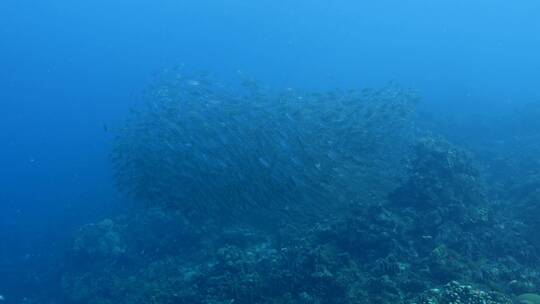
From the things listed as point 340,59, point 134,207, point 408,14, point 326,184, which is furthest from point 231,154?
point 408,14

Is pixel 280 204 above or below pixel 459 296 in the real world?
above

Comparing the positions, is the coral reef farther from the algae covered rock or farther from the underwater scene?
the algae covered rock

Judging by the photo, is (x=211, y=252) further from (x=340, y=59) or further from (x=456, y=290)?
(x=340, y=59)

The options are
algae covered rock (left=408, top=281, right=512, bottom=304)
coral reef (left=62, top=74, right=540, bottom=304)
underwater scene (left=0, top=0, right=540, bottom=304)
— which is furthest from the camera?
underwater scene (left=0, top=0, right=540, bottom=304)

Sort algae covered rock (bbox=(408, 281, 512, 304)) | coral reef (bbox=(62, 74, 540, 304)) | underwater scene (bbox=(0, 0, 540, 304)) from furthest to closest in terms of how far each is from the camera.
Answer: underwater scene (bbox=(0, 0, 540, 304)) < coral reef (bbox=(62, 74, 540, 304)) < algae covered rock (bbox=(408, 281, 512, 304))

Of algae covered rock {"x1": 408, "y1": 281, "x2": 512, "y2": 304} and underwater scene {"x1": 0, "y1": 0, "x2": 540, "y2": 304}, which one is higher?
underwater scene {"x1": 0, "y1": 0, "x2": 540, "y2": 304}

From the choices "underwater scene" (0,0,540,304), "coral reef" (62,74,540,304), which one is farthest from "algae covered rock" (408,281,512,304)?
"coral reef" (62,74,540,304)

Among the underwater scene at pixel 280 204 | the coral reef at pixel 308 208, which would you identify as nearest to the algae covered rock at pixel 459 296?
the underwater scene at pixel 280 204

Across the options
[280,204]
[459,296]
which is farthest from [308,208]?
[459,296]

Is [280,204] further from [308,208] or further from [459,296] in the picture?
[459,296]

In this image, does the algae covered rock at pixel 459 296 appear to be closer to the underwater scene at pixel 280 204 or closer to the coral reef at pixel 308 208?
the underwater scene at pixel 280 204

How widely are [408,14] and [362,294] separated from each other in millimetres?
115970

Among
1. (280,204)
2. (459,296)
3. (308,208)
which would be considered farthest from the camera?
(308,208)

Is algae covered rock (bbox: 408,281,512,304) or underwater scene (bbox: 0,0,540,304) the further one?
underwater scene (bbox: 0,0,540,304)
